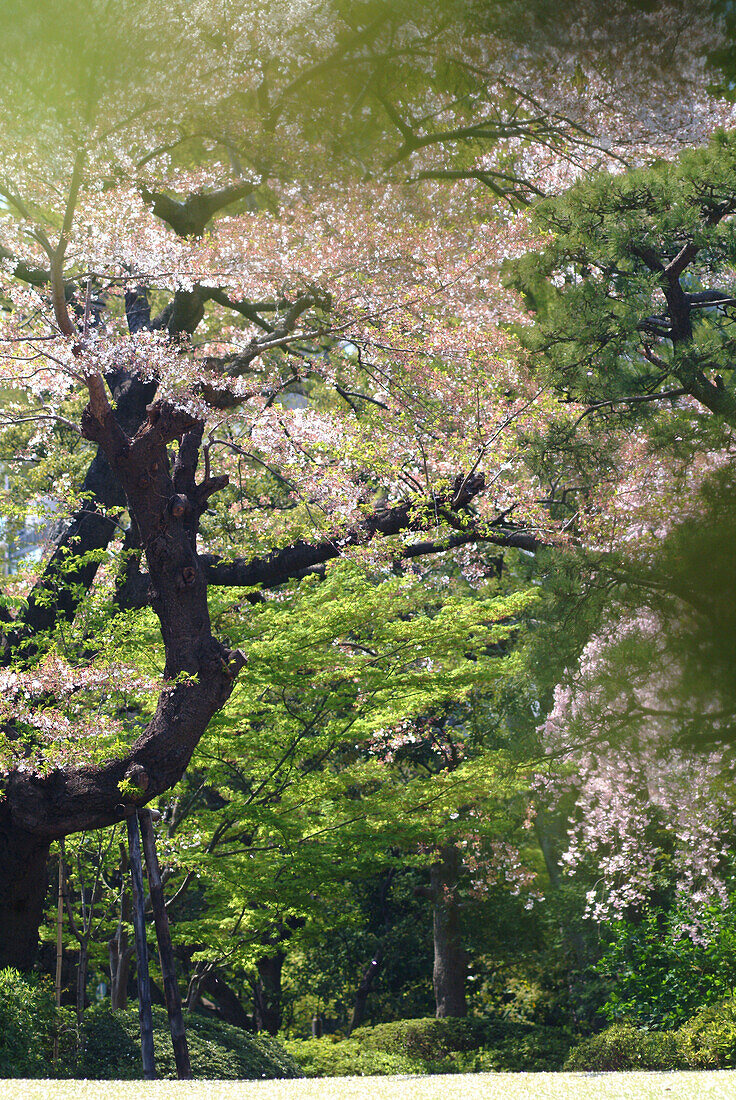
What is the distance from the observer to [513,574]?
1571cm

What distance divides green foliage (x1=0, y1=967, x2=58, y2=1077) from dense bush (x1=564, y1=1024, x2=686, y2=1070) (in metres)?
6.25

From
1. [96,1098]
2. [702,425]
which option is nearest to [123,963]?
[96,1098]

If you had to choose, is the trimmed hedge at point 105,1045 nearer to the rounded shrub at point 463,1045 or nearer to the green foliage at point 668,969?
the rounded shrub at point 463,1045

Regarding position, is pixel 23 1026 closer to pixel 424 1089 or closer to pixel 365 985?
pixel 424 1089

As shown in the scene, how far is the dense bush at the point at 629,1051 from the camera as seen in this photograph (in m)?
9.84

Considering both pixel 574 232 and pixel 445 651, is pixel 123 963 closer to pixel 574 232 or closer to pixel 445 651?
pixel 445 651

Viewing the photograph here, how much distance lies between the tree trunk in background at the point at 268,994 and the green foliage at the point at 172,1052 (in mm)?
3574

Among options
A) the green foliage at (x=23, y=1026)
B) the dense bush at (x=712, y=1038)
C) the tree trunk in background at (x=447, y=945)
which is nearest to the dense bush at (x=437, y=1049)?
the tree trunk in background at (x=447, y=945)

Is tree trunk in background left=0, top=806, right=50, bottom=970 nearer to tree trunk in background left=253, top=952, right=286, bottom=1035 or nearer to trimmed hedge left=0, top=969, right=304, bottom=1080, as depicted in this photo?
trimmed hedge left=0, top=969, right=304, bottom=1080

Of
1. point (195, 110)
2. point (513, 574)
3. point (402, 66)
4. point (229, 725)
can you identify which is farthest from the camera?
point (513, 574)

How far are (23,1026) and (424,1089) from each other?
3593 mm

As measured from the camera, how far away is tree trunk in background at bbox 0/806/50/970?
341 inches

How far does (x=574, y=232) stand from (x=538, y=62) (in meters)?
1.32

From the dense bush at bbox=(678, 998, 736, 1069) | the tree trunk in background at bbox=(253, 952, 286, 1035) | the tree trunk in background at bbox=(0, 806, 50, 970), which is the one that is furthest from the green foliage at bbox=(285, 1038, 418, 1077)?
the tree trunk in background at bbox=(0, 806, 50, 970)
